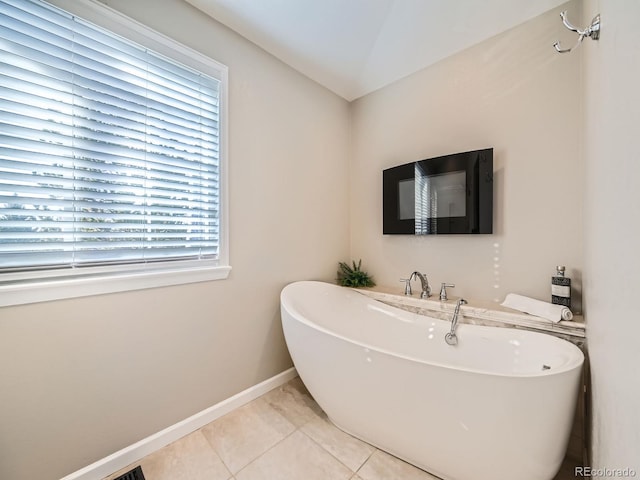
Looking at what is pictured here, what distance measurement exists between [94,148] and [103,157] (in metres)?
0.05

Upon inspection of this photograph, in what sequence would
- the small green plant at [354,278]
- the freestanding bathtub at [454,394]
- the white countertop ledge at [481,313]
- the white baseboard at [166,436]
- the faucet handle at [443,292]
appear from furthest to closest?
1. the small green plant at [354,278]
2. the faucet handle at [443,292]
3. the white countertop ledge at [481,313]
4. the white baseboard at [166,436]
5. the freestanding bathtub at [454,394]

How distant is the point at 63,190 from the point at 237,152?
94 centimetres

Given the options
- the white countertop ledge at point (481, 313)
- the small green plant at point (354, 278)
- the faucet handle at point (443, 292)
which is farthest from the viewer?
the small green plant at point (354, 278)

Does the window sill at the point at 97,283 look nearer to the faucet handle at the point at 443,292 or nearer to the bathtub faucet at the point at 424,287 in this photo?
the bathtub faucet at the point at 424,287

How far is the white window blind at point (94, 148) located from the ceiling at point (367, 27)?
0.52 metres

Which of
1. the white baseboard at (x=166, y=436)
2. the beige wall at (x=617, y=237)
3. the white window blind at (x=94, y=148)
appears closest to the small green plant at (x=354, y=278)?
the white baseboard at (x=166, y=436)

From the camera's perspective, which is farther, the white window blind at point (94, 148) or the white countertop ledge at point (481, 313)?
the white countertop ledge at point (481, 313)

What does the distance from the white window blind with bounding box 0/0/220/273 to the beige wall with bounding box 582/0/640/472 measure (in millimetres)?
1806

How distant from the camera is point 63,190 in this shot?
1126 millimetres

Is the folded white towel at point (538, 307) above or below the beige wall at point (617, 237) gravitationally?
below

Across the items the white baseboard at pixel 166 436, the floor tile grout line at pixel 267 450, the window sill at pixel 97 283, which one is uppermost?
the window sill at pixel 97 283

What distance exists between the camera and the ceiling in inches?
62.8

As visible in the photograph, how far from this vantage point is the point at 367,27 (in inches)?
74.5

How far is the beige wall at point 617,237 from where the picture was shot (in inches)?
21.4
